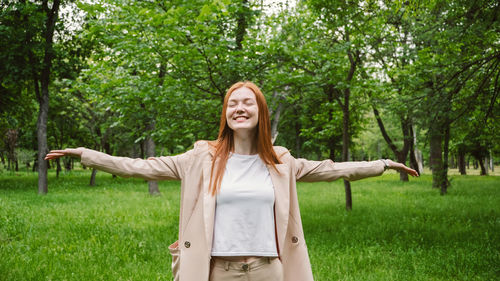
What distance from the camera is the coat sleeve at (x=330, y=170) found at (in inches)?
105

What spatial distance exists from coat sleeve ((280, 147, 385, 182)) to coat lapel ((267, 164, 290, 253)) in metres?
0.18

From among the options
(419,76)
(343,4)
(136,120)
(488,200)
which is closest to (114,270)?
(136,120)

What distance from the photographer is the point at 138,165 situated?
2443mm

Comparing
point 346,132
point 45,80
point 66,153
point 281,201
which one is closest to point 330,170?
point 281,201

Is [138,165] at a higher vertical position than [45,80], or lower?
lower

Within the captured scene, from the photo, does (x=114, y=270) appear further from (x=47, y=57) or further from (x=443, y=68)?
(x=47, y=57)

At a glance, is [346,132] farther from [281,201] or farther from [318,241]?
[281,201]

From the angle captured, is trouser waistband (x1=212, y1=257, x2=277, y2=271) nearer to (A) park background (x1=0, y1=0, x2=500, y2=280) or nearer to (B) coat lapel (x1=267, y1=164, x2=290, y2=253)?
(B) coat lapel (x1=267, y1=164, x2=290, y2=253)

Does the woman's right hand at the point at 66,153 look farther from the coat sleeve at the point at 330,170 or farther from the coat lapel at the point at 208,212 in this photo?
the coat sleeve at the point at 330,170

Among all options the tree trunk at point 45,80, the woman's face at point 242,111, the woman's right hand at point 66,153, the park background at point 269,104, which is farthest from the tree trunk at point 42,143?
the woman's face at point 242,111

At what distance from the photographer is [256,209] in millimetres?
2357

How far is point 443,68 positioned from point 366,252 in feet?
14.0

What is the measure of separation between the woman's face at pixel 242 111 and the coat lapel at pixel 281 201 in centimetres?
36

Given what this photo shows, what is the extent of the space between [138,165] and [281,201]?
97 cm
